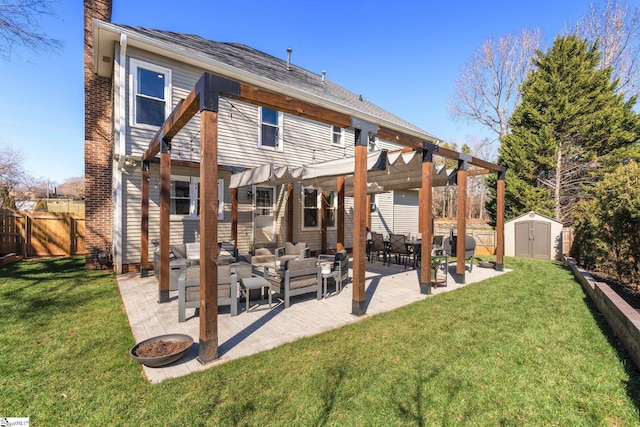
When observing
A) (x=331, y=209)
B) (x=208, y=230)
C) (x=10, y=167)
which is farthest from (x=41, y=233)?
(x=10, y=167)

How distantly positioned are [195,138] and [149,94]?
1.67 m

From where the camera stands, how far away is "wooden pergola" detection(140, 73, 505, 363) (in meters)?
3.33

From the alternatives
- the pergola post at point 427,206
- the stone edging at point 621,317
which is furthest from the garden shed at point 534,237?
the pergola post at point 427,206

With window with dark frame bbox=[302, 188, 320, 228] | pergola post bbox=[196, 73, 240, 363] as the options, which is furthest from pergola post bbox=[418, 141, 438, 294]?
window with dark frame bbox=[302, 188, 320, 228]

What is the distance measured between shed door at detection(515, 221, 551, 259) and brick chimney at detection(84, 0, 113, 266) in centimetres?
1545

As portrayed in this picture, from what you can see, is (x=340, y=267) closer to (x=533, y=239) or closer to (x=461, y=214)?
(x=461, y=214)

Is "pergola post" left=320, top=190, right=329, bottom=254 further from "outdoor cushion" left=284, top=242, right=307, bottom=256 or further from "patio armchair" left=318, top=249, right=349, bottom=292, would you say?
"patio armchair" left=318, top=249, right=349, bottom=292

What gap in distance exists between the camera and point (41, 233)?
10.9 metres

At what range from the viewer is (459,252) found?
7652 millimetres

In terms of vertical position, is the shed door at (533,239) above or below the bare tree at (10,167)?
below

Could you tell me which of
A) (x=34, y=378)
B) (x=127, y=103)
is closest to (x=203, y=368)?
(x=34, y=378)

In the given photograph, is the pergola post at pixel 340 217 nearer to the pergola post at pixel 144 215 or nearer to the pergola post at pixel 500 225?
the pergola post at pixel 500 225

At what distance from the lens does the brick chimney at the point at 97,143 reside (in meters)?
9.15

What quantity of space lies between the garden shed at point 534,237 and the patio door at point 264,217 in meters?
10.2
